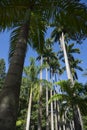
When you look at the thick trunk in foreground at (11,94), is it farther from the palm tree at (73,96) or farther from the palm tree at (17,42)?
the palm tree at (73,96)

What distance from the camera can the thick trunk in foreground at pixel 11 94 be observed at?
275 cm

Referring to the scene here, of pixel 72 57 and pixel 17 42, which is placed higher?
pixel 72 57

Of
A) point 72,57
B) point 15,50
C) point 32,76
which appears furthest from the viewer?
point 72,57

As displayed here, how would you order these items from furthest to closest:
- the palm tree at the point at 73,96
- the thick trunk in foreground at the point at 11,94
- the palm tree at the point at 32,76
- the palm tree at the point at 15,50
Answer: the palm tree at the point at 32,76 < the palm tree at the point at 73,96 < the palm tree at the point at 15,50 < the thick trunk in foreground at the point at 11,94

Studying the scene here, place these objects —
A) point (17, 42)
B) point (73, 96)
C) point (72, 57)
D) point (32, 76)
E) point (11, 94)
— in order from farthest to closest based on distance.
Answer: point (72, 57) < point (32, 76) < point (73, 96) < point (17, 42) < point (11, 94)

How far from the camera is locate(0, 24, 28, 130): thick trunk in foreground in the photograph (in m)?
2.75

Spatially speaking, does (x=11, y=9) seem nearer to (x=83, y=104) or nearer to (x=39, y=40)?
(x=39, y=40)

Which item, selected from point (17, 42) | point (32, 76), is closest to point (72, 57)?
point (32, 76)

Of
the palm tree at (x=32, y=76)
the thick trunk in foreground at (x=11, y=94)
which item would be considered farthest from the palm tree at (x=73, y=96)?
the thick trunk in foreground at (x=11, y=94)

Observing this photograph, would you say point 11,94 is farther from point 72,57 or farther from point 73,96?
point 72,57

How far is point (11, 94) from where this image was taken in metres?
3.16

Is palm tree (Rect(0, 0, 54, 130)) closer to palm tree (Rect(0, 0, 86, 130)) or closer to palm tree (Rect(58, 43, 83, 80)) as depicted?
palm tree (Rect(0, 0, 86, 130))

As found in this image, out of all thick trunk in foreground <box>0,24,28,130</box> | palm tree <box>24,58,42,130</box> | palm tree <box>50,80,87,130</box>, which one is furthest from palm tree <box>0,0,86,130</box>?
palm tree <box>24,58,42,130</box>

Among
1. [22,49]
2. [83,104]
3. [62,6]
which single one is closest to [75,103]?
[83,104]
